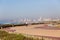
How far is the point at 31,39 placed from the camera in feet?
42.8

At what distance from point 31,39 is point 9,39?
5.51ft

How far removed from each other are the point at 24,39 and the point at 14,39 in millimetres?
728

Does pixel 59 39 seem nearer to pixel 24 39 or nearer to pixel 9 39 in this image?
pixel 24 39

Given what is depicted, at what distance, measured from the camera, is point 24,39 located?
1319 cm

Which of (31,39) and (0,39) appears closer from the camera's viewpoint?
(31,39)

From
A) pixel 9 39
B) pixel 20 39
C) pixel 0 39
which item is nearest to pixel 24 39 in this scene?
pixel 20 39

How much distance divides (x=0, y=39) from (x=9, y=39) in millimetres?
1068

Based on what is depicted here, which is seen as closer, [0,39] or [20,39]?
[20,39]

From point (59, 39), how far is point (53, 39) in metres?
0.44

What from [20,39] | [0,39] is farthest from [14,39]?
[0,39]

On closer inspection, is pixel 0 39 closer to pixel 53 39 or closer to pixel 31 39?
pixel 31 39

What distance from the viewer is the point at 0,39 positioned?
14148mm

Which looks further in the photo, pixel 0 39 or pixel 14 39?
pixel 0 39

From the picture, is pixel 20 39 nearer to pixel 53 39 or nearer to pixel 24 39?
pixel 24 39
